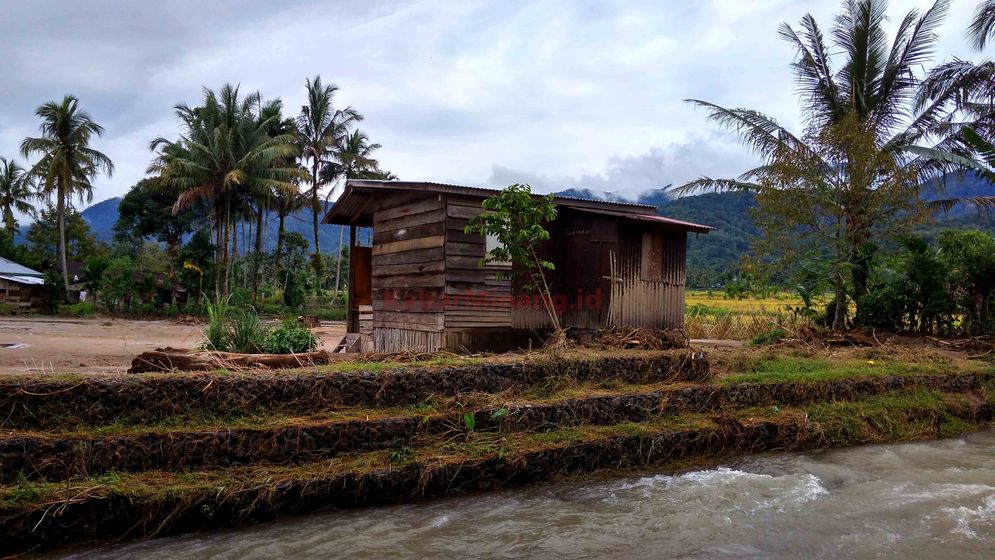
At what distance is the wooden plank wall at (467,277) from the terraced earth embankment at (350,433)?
9.87 ft

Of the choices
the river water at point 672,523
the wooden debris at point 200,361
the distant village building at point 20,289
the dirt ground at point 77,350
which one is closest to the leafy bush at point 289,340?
the wooden debris at point 200,361

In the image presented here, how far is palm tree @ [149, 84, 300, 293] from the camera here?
97.4 ft

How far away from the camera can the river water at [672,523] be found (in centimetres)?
533

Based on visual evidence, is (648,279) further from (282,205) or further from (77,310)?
(77,310)

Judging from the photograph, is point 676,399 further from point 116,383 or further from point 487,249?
point 116,383

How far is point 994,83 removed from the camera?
16.1 meters

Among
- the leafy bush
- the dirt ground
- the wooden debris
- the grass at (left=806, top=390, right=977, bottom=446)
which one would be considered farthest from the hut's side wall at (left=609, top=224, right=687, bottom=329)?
the wooden debris

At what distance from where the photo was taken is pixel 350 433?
6.59m

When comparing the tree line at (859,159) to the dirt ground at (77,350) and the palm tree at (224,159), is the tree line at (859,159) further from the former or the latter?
the palm tree at (224,159)

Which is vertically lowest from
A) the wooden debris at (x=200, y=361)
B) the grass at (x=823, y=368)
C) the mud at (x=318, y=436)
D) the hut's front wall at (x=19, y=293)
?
the mud at (x=318, y=436)

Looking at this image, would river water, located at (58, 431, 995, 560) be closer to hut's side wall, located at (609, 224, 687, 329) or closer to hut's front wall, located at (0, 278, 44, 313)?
hut's side wall, located at (609, 224, 687, 329)

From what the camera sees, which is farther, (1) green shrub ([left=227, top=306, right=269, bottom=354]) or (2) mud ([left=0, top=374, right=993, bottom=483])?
(1) green shrub ([left=227, top=306, right=269, bottom=354])

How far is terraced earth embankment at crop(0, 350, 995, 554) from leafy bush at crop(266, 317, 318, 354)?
269 cm

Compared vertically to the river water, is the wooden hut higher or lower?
higher
